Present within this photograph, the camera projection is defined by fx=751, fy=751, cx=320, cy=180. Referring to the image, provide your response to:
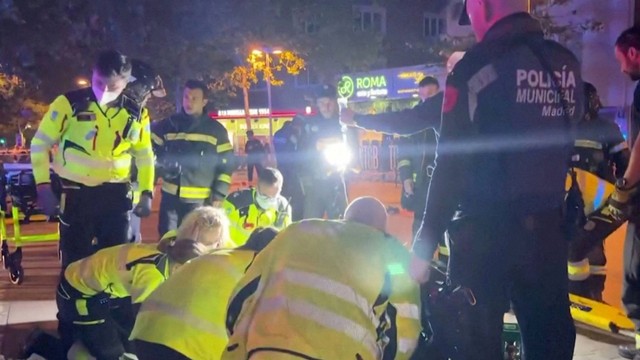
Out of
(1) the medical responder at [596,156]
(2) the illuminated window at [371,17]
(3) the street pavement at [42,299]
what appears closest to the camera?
(3) the street pavement at [42,299]

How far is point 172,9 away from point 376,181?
28.1 ft

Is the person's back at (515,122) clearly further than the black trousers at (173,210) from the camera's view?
No

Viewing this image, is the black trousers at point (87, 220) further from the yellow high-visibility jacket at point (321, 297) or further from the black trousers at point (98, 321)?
the yellow high-visibility jacket at point (321, 297)

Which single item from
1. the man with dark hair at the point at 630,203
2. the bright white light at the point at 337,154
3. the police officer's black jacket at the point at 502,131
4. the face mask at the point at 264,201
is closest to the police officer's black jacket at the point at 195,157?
the face mask at the point at 264,201

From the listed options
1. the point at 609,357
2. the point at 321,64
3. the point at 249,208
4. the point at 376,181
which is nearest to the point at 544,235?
the point at 609,357

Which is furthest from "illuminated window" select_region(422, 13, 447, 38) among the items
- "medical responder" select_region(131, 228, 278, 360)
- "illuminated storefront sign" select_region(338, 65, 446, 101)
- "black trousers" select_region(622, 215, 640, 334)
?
"medical responder" select_region(131, 228, 278, 360)

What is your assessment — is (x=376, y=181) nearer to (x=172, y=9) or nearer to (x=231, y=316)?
(x=172, y=9)

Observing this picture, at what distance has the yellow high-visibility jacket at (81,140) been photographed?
4934mm

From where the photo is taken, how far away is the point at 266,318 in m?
2.22

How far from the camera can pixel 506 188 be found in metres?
2.64

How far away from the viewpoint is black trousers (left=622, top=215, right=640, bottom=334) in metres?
4.41

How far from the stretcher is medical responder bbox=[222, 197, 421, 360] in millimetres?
5526

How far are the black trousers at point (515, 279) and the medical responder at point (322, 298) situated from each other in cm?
29

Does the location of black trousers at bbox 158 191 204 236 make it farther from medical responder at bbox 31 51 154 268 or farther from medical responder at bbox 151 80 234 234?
medical responder at bbox 31 51 154 268
